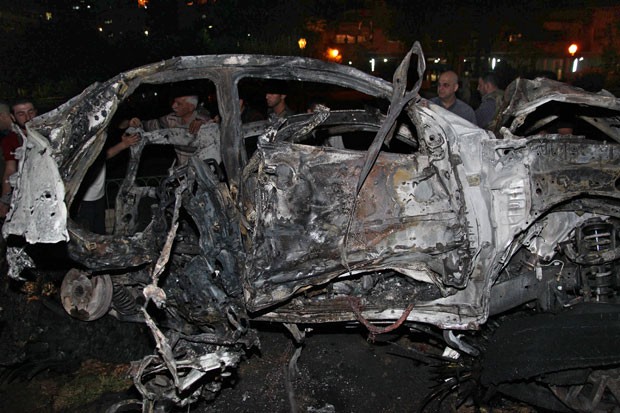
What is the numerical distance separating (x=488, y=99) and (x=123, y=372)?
4773mm

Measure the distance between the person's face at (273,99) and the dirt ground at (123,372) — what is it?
8.39 feet

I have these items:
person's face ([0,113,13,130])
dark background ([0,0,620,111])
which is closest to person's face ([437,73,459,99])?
dark background ([0,0,620,111])

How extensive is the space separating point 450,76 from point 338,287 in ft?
11.4

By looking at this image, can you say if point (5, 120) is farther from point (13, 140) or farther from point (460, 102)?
point (460, 102)

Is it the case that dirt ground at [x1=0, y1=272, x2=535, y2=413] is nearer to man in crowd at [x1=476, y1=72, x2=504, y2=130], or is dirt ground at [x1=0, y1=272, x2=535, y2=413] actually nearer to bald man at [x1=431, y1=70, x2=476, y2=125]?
bald man at [x1=431, y1=70, x2=476, y2=125]

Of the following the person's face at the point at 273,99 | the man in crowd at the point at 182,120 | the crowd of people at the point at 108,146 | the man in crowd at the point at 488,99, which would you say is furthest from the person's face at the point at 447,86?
the man in crowd at the point at 182,120

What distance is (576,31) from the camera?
85.1ft

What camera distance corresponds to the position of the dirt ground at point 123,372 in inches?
141

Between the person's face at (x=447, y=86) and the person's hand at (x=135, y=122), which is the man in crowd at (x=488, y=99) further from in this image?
the person's hand at (x=135, y=122)

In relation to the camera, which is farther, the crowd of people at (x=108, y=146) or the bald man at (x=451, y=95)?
the bald man at (x=451, y=95)

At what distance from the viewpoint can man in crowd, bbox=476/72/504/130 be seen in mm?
5637

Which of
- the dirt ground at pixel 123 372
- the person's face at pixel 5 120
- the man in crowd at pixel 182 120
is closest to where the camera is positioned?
the dirt ground at pixel 123 372

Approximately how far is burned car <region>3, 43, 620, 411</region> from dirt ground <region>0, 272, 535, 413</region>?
0.67 metres

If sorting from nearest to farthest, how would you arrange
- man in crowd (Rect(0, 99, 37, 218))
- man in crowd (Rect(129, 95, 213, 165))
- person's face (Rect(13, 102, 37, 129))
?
1. man in crowd (Rect(129, 95, 213, 165))
2. man in crowd (Rect(0, 99, 37, 218))
3. person's face (Rect(13, 102, 37, 129))
